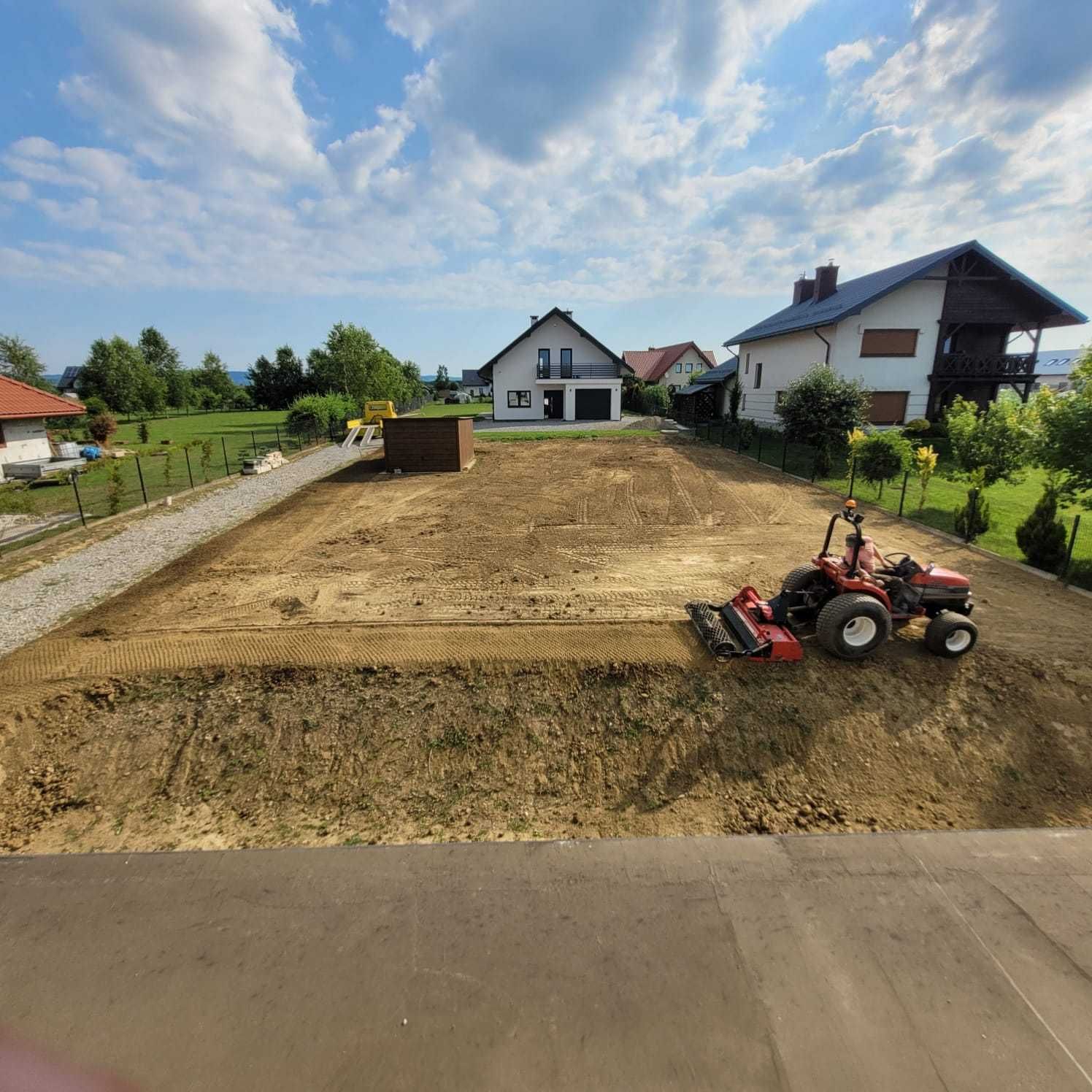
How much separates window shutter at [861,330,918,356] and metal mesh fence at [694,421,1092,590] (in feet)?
19.8

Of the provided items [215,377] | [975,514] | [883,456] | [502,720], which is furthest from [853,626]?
[215,377]

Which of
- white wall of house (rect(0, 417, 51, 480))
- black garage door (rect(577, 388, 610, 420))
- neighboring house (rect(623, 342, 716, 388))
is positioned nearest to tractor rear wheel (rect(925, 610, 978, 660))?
white wall of house (rect(0, 417, 51, 480))

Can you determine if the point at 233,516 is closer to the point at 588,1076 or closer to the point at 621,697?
the point at 621,697

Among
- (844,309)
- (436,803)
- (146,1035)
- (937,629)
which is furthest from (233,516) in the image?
(844,309)

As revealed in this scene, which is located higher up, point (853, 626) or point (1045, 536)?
point (1045, 536)

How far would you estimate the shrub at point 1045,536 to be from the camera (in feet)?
29.3

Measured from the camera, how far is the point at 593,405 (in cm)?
3972

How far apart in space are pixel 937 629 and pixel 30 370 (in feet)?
231

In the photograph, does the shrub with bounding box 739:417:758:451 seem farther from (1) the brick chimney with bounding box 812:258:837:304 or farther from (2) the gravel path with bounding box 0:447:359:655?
(2) the gravel path with bounding box 0:447:359:655

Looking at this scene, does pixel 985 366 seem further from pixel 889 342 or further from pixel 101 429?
pixel 101 429

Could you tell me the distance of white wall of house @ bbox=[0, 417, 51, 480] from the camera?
20.4m

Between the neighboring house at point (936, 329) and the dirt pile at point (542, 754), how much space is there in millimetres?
22724

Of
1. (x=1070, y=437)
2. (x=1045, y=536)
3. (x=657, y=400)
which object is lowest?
(x=1045, y=536)

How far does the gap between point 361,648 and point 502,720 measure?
2.13m
